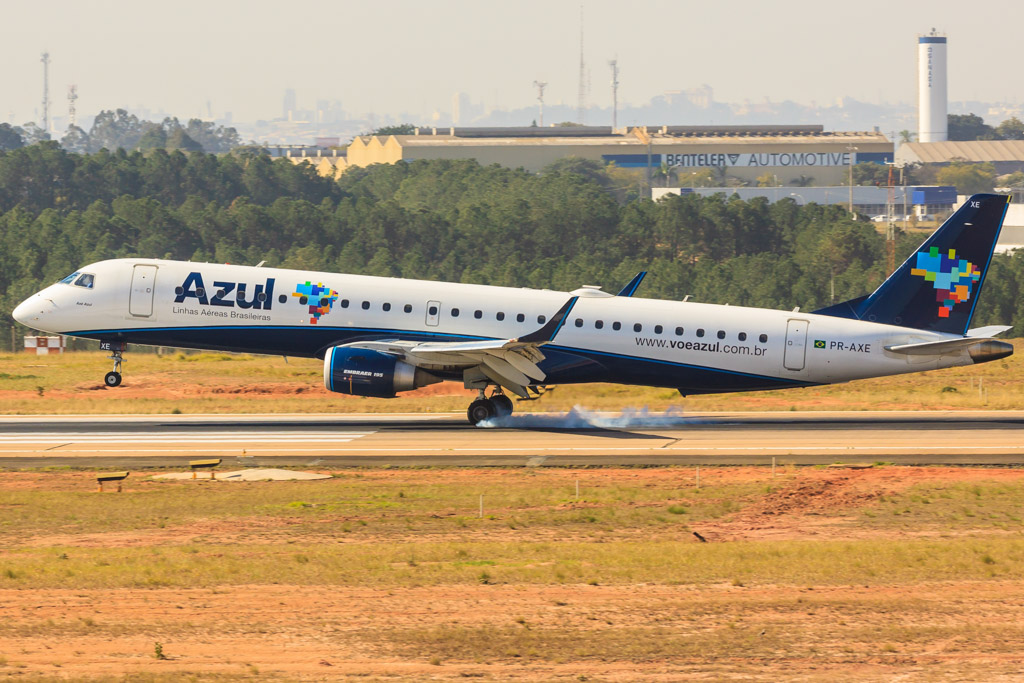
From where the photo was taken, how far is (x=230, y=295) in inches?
1687

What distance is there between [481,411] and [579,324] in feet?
15.3

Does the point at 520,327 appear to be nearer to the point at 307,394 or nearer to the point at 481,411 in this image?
the point at 481,411

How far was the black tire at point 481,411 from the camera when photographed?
43594 millimetres

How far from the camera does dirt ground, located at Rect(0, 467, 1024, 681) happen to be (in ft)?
60.5

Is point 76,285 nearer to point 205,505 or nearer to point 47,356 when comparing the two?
point 205,505

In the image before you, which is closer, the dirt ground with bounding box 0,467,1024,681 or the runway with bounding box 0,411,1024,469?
the dirt ground with bounding box 0,467,1024,681

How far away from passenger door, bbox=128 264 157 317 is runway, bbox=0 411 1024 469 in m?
4.14

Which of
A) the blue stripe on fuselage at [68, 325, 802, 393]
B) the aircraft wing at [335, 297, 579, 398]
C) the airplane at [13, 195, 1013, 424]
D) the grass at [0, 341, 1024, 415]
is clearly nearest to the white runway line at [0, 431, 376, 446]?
the airplane at [13, 195, 1013, 424]

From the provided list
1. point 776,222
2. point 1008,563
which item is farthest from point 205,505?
point 776,222

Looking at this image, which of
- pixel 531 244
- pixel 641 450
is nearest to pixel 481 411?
pixel 641 450

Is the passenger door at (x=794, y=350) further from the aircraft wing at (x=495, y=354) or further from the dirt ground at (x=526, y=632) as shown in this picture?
the dirt ground at (x=526, y=632)

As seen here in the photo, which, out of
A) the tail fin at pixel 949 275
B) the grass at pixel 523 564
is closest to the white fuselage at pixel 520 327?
the tail fin at pixel 949 275

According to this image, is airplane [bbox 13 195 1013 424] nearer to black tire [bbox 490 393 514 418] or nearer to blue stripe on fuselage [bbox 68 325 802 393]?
blue stripe on fuselage [bbox 68 325 802 393]

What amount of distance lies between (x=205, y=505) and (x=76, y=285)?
17.4 meters
